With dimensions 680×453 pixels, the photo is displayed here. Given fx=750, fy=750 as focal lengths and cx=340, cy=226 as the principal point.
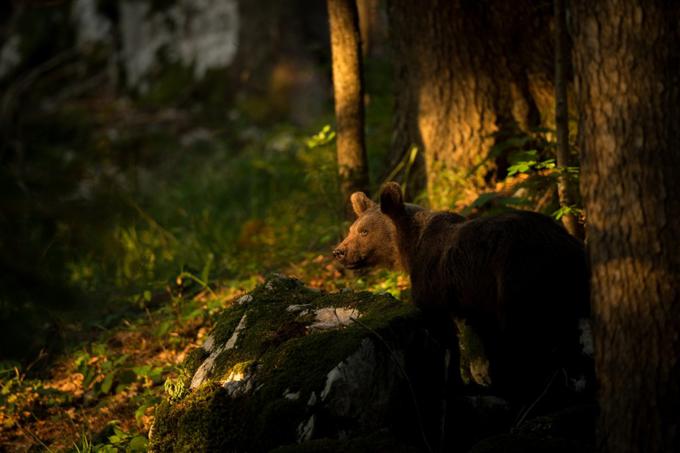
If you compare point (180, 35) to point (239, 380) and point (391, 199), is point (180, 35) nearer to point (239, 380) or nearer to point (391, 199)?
point (391, 199)

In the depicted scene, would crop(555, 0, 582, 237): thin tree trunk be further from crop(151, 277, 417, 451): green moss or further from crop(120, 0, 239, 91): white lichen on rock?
crop(120, 0, 239, 91): white lichen on rock

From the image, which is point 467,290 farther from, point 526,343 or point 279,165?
point 279,165

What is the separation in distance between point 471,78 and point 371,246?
2763 mm

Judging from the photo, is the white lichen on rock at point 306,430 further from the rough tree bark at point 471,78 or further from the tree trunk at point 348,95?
the rough tree bark at point 471,78

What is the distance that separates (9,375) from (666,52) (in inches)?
235

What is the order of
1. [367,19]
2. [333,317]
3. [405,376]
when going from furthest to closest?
[367,19], [333,317], [405,376]

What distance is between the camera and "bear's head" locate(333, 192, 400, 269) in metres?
6.34

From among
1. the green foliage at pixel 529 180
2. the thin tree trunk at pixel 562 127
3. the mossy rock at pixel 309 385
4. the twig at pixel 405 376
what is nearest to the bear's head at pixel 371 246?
the green foliage at pixel 529 180

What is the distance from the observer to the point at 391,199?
6066 millimetres

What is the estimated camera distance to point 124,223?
11.8 ft

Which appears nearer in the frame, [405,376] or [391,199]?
[405,376]

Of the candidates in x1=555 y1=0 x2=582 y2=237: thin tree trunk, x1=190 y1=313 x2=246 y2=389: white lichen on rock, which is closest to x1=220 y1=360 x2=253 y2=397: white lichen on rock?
x1=190 y1=313 x2=246 y2=389: white lichen on rock

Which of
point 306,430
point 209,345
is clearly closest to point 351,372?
point 306,430

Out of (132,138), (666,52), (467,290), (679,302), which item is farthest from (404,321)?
(132,138)
